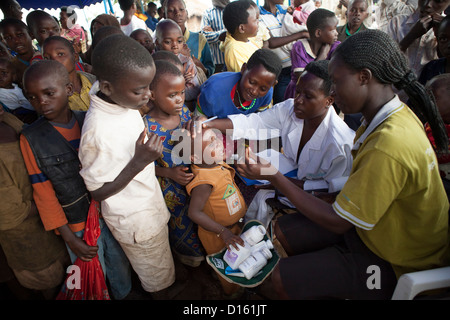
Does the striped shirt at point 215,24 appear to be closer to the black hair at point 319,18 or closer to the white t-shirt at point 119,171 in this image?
the black hair at point 319,18

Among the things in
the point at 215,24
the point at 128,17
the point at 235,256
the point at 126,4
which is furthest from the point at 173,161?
the point at 126,4

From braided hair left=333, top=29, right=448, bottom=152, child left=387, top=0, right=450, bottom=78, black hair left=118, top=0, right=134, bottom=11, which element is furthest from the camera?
black hair left=118, top=0, right=134, bottom=11

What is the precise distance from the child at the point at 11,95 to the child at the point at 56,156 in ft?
2.81

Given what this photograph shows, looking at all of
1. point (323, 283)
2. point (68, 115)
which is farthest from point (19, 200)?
point (323, 283)

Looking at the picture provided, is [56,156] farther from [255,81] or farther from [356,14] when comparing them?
[356,14]

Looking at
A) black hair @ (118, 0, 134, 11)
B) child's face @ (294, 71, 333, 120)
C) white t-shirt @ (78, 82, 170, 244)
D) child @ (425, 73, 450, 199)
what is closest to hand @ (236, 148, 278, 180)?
white t-shirt @ (78, 82, 170, 244)

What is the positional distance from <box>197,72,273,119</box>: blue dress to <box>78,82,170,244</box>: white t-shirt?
926 mm

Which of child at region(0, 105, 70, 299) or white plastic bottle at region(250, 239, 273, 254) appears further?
white plastic bottle at region(250, 239, 273, 254)

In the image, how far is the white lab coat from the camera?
2.07m

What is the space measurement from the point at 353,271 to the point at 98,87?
179 centimetres

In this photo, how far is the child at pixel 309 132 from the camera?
6.79 ft

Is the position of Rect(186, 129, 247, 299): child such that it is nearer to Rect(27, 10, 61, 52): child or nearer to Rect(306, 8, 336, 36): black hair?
Rect(306, 8, 336, 36): black hair

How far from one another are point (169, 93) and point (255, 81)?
817 mm

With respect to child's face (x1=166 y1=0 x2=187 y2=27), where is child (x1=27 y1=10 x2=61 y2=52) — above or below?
below
